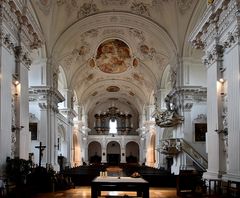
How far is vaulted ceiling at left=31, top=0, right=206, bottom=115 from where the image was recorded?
69.9 feet

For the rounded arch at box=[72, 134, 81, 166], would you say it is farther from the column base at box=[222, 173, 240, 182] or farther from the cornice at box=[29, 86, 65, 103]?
the column base at box=[222, 173, 240, 182]

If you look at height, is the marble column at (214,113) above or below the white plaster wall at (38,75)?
below

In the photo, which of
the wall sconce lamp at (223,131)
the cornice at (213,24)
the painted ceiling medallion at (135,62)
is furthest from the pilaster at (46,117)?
the wall sconce lamp at (223,131)

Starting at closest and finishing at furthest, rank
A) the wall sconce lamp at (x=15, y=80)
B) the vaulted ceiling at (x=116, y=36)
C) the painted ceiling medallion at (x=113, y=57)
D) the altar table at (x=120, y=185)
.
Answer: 1. the altar table at (x=120, y=185)
2. the wall sconce lamp at (x=15, y=80)
3. the vaulted ceiling at (x=116, y=36)
4. the painted ceiling medallion at (x=113, y=57)

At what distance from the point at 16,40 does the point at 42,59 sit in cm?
839

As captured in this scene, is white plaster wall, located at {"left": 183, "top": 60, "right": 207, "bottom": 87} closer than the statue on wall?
No

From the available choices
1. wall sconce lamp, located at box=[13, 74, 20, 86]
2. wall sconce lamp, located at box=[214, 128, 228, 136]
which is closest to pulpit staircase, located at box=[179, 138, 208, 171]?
wall sconce lamp, located at box=[214, 128, 228, 136]

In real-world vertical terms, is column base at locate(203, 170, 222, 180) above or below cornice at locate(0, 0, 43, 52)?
below

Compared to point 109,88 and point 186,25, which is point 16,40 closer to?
point 186,25

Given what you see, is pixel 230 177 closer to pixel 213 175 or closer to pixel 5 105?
pixel 213 175

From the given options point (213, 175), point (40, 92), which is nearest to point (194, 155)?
point (213, 175)

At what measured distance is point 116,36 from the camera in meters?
26.9

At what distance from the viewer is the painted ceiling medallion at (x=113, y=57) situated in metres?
29.1

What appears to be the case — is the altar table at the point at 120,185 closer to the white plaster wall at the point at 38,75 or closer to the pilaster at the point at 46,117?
the pilaster at the point at 46,117
